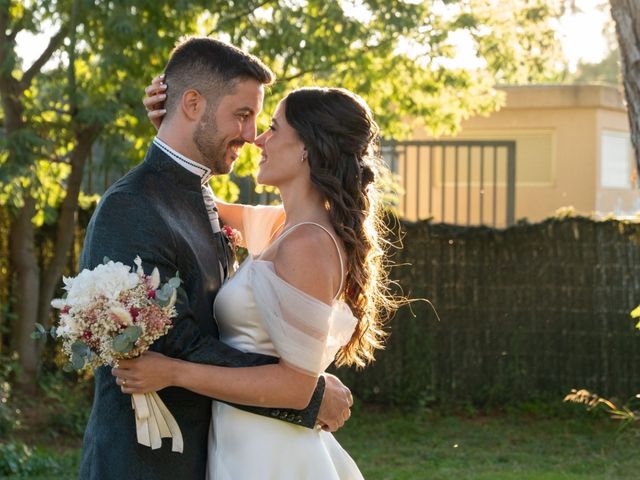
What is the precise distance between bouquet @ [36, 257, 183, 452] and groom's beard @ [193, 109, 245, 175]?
27.1 inches

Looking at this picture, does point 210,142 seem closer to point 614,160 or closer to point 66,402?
point 66,402

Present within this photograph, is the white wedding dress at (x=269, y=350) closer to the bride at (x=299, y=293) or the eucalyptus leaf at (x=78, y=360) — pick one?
the bride at (x=299, y=293)

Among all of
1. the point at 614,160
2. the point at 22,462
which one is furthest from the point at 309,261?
the point at 614,160

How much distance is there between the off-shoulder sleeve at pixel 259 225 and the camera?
452 centimetres

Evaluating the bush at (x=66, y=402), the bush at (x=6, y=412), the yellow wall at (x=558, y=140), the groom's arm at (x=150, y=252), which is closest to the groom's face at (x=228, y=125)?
the groom's arm at (x=150, y=252)

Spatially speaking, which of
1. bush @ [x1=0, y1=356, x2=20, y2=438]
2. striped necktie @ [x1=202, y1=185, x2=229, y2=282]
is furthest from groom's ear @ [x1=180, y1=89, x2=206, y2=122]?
bush @ [x1=0, y1=356, x2=20, y2=438]

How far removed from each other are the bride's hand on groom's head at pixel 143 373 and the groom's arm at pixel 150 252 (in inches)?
4.4

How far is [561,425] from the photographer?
10539 mm

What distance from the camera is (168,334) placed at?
343 cm

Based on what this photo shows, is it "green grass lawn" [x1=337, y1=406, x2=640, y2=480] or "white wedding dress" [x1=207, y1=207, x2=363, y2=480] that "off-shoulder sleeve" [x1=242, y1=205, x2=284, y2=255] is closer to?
→ "white wedding dress" [x1=207, y1=207, x2=363, y2=480]

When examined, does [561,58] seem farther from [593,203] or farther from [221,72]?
[221,72]

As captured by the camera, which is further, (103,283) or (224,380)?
(224,380)

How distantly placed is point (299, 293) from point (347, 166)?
52cm

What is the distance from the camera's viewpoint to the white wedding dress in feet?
11.7
